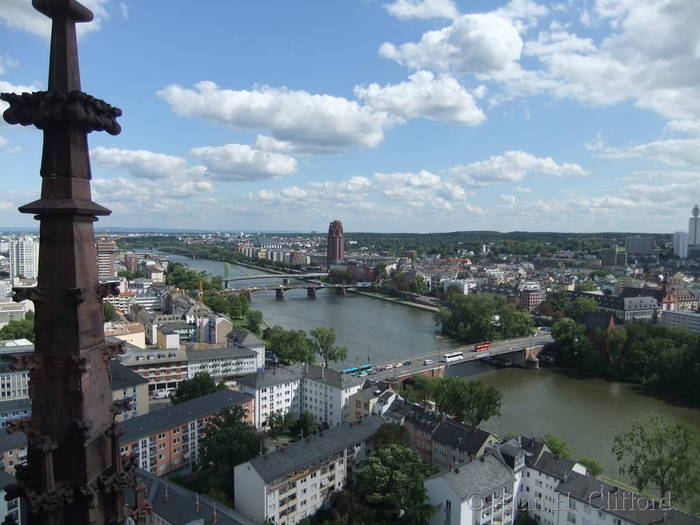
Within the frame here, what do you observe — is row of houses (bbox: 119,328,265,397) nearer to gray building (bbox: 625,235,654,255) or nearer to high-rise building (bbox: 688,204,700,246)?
gray building (bbox: 625,235,654,255)

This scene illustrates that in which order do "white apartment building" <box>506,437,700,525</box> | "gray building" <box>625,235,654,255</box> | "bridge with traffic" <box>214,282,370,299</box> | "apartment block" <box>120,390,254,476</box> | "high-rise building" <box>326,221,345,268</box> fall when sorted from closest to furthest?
1. "white apartment building" <box>506,437,700,525</box>
2. "apartment block" <box>120,390,254,476</box>
3. "bridge with traffic" <box>214,282,370,299</box>
4. "high-rise building" <box>326,221,345,268</box>
5. "gray building" <box>625,235,654,255</box>

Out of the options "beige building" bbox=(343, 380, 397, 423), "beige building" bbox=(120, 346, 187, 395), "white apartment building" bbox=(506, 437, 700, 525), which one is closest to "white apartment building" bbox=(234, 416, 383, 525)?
"beige building" bbox=(343, 380, 397, 423)

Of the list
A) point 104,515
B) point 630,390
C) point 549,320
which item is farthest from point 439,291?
point 104,515

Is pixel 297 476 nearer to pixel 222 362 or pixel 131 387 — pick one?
pixel 131 387

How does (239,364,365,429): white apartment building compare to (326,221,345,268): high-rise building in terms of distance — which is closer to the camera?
(239,364,365,429): white apartment building

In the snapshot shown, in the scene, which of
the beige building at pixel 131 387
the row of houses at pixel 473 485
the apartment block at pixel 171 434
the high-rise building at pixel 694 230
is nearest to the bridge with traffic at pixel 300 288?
the beige building at pixel 131 387

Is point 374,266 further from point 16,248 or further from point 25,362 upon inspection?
point 25,362

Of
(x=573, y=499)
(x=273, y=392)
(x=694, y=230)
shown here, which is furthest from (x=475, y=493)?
(x=694, y=230)
